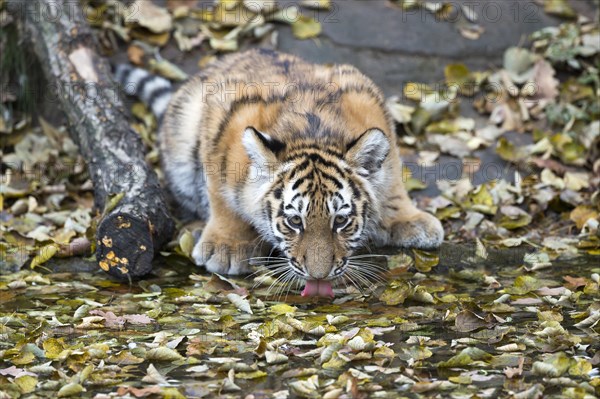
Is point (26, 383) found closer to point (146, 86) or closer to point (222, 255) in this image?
point (222, 255)

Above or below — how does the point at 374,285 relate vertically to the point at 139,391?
above

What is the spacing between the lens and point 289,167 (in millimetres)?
5289

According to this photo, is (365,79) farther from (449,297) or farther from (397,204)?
(449,297)

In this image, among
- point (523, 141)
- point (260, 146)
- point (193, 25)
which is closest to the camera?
point (260, 146)

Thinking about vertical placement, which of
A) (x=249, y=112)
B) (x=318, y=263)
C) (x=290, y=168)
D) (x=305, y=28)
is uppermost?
(x=305, y=28)

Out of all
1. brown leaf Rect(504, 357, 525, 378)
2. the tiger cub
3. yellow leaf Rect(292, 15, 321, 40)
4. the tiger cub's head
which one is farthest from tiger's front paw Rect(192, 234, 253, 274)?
yellow leaf Rect(292, 15, 321, 40)

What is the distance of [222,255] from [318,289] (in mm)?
781

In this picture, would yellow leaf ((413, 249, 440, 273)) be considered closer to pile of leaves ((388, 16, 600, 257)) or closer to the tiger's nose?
pile of leaves ((388, 16, 600, 257))

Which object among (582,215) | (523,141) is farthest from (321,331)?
(523,141)

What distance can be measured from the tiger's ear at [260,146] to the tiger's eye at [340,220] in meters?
0.51

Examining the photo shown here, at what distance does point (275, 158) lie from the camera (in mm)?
5305

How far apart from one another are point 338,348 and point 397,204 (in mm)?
1967

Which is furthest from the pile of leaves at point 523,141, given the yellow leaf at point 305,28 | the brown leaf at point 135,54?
the brown leaf at point 135,54

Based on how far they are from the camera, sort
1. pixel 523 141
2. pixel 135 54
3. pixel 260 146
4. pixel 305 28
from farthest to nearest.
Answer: pixel 305 28 < pixel 135 54 < pixel 523 141 < pixel 260 146
